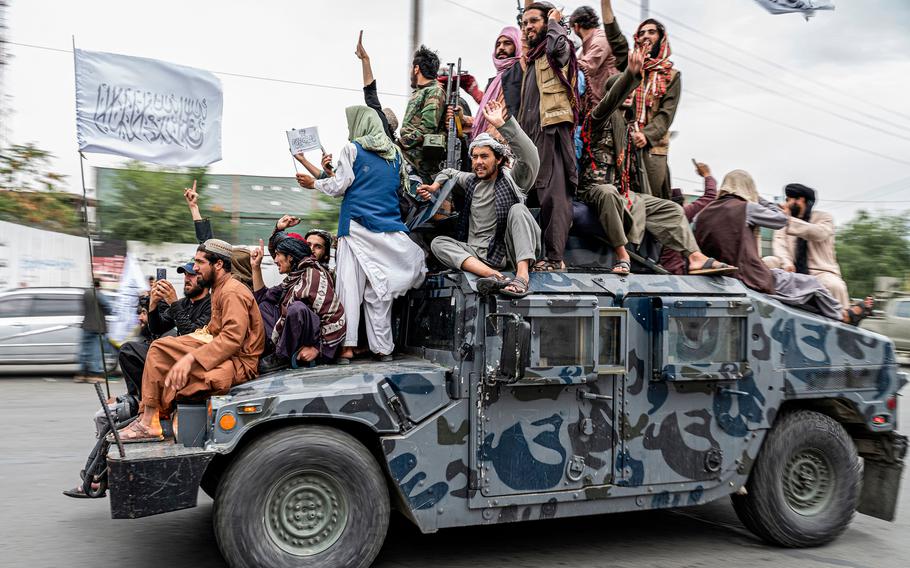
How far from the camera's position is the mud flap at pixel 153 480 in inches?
165

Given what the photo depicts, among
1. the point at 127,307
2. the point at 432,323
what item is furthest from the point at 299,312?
the point at 127,307

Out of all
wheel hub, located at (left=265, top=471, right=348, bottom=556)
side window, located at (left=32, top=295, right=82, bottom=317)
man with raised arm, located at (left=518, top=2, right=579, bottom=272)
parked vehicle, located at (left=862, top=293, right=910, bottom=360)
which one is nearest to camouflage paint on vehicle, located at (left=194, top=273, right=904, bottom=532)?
wheel hub, located at (left=265, top=471, right=348, bottom=556)

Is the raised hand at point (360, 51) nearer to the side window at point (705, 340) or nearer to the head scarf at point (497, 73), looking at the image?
the head scarf at point (497, 73)

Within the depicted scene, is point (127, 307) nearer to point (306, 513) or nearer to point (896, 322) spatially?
point (306, 513)

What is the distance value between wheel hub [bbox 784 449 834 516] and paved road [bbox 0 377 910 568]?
310mm

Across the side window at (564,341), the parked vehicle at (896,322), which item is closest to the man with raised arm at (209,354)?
the side window at (564,341)

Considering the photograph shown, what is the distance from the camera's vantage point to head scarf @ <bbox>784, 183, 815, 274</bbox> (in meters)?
6.66

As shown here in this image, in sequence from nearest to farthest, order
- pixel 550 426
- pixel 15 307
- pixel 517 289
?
pixel 517 289, pixel 550 426, pixel 15 307

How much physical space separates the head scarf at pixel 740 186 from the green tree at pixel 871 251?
22045 mm

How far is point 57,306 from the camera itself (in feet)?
45.9

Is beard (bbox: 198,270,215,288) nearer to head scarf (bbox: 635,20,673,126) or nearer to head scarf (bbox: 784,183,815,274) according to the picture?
head scarf (bbox: 635,20,673,126)

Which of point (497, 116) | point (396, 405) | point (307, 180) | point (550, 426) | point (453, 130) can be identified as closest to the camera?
point (396, 405)

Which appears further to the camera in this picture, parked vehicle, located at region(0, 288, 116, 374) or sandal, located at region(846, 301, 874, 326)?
parked vehicle, located at region(0, 288, 116, 374)

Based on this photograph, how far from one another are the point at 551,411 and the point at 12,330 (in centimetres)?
1149
